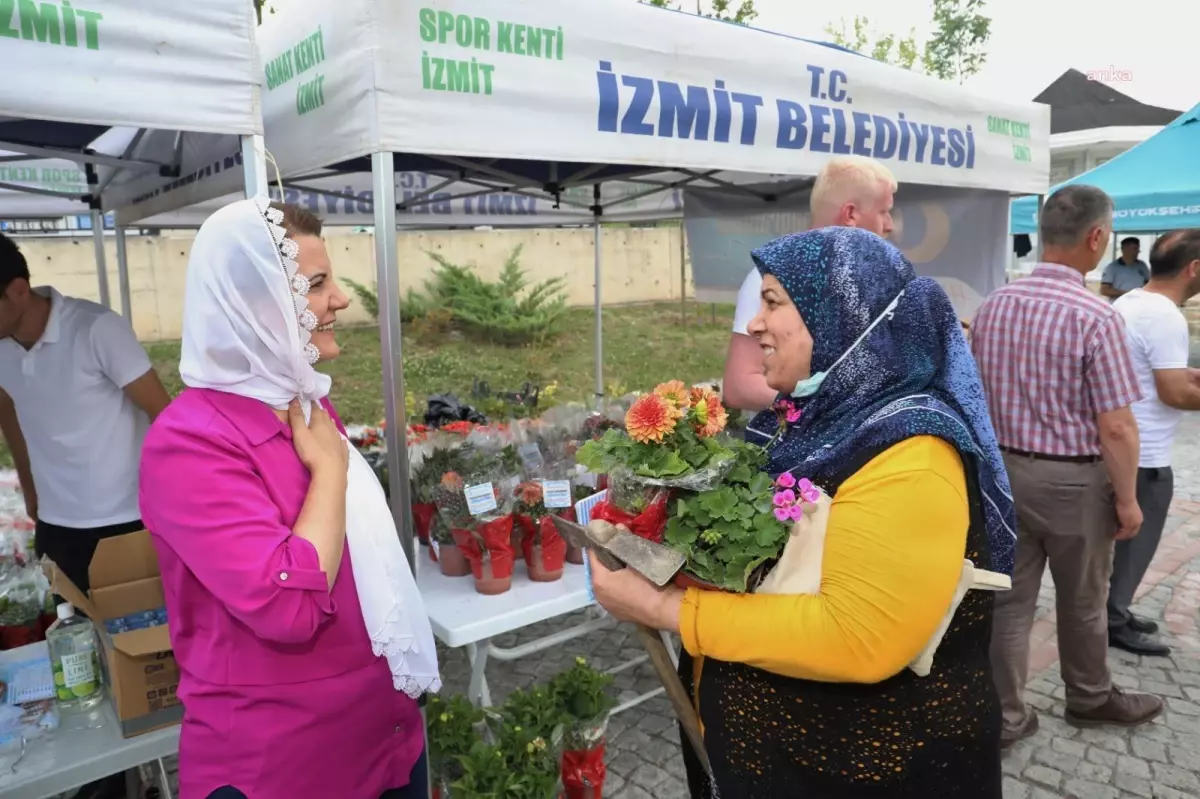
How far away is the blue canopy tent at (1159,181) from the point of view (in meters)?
5.84

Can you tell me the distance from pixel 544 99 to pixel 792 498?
1.45 m

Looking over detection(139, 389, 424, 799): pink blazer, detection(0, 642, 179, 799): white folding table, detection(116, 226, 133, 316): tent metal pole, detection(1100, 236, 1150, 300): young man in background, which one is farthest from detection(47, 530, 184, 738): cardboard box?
detection(1100, 236, 1150, 300): young man in background

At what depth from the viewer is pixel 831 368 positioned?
4.13 ft

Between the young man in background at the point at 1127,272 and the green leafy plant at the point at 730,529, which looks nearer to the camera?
the green leafy plant at the point at 730,529

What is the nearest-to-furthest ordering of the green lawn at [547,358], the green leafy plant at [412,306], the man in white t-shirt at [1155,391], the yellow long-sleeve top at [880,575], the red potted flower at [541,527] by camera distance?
the yellow long-sleeve top at [880,575] → the red potted flower at [541,527] → the man in white t-shirt at [1155,391] → the green lawn at [547,358] → the green leafy plant at [412,306]

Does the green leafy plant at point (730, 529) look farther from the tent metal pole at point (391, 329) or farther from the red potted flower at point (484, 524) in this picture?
the red potted flower at point (484, 524)

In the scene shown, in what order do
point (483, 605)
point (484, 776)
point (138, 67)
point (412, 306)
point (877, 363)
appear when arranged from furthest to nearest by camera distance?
point (412, 306), point (483, 605), point (484, 776), point (138, 67), point (877, 363)

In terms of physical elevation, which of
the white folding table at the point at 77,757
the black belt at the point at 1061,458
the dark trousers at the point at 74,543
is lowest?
the white folding table at the point at 77,757

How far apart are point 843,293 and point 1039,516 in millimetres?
1862

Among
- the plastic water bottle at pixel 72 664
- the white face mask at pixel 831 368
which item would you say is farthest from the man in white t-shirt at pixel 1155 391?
the plastic water bottle at pixel 72 664

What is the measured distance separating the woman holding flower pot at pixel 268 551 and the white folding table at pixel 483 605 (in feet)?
1.94

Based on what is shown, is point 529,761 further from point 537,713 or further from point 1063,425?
point 1063,425

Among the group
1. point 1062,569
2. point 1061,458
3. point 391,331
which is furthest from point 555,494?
point 1062,569

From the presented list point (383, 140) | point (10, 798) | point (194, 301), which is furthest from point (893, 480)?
point (10, 798)
